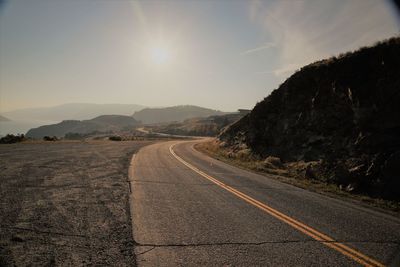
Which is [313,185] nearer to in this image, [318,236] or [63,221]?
[318,236]

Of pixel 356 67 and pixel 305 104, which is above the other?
pixel 356 67

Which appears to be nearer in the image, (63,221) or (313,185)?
(63,221)

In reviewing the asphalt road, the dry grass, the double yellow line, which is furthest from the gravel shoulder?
the dry grass

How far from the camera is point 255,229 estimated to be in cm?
693

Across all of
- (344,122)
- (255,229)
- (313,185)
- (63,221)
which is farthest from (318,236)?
(344,122)

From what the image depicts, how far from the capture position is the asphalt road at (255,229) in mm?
5375

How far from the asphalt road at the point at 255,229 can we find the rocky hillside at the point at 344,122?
3746mm

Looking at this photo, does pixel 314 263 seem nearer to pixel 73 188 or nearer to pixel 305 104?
pixel 73 188

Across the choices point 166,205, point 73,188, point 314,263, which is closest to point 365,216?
point 314,263

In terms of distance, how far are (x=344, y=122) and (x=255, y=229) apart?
1339cm

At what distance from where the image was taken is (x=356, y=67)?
63.8 ft

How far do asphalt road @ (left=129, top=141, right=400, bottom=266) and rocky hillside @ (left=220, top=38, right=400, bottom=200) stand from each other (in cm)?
375

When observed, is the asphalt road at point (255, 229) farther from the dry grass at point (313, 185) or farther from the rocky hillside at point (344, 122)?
the rocky hillside at point (344, 122)

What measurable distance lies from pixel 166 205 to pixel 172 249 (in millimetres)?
3325
